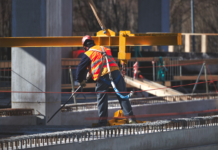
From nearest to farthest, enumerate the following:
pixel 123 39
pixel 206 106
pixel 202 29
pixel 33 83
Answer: pixel 123 39 < pixel 33 83 < pixel 206 106 < pixel 202 29

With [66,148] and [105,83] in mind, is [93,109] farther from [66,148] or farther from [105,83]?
[66,148]

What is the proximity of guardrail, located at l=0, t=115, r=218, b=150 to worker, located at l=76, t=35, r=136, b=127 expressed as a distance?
0.56m

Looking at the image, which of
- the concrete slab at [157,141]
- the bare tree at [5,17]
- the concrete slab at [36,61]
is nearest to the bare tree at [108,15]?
the bare tree at [5,17]

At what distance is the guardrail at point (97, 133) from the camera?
16.2 ft

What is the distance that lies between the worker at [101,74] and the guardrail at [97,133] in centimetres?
56

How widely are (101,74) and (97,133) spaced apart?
48.1 inches

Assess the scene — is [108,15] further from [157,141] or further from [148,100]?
[157,141]

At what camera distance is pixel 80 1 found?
2972 cm

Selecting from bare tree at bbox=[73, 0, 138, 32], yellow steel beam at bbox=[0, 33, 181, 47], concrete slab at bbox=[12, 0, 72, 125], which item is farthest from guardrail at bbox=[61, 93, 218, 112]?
bare tree at bbox=[73, 0, 138, 32]

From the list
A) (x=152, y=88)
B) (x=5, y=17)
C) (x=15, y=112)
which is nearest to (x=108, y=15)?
(x=5, y=17)

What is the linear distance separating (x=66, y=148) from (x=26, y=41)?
3300 mm

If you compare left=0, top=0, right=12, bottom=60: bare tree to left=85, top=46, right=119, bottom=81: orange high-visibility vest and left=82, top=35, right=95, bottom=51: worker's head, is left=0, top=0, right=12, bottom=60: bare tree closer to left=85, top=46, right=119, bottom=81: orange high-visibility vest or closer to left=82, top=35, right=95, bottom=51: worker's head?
left=82, top=35, right=95, bottom=51: worker's head

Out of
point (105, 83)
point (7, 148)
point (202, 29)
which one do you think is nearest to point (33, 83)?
point (105, 83)

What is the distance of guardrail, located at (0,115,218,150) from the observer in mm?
4934
